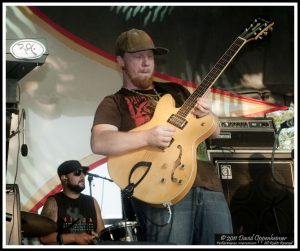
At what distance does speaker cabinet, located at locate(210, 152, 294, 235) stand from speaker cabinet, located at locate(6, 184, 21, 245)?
1.46 meters

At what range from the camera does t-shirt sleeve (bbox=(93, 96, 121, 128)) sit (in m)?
4.49

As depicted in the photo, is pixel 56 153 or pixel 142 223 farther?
pixel 56 153

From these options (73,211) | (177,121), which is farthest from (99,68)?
(73,211)

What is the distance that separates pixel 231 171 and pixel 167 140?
0.56 m

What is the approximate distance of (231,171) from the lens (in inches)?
176

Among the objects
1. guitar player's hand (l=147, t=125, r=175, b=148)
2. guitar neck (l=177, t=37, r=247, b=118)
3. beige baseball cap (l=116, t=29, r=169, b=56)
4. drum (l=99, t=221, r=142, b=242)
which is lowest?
drum (l=99, t=221, r=142, b=242)

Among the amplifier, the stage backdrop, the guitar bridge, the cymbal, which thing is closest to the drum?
the cymbal

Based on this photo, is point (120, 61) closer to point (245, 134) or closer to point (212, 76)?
point (212, 76)

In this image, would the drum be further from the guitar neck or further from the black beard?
the guitar neck

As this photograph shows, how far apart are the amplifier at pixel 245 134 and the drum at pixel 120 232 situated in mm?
890

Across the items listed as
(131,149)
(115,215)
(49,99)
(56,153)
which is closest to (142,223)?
(115,215)

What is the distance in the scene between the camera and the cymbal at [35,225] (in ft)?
13.5

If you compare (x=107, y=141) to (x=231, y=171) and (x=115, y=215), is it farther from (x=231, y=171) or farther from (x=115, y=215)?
(x=231, y=171)

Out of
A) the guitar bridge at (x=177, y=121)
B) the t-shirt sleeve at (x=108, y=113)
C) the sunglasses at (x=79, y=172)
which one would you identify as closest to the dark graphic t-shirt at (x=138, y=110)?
the t-shirt sleeve at (x=108, y=113)
